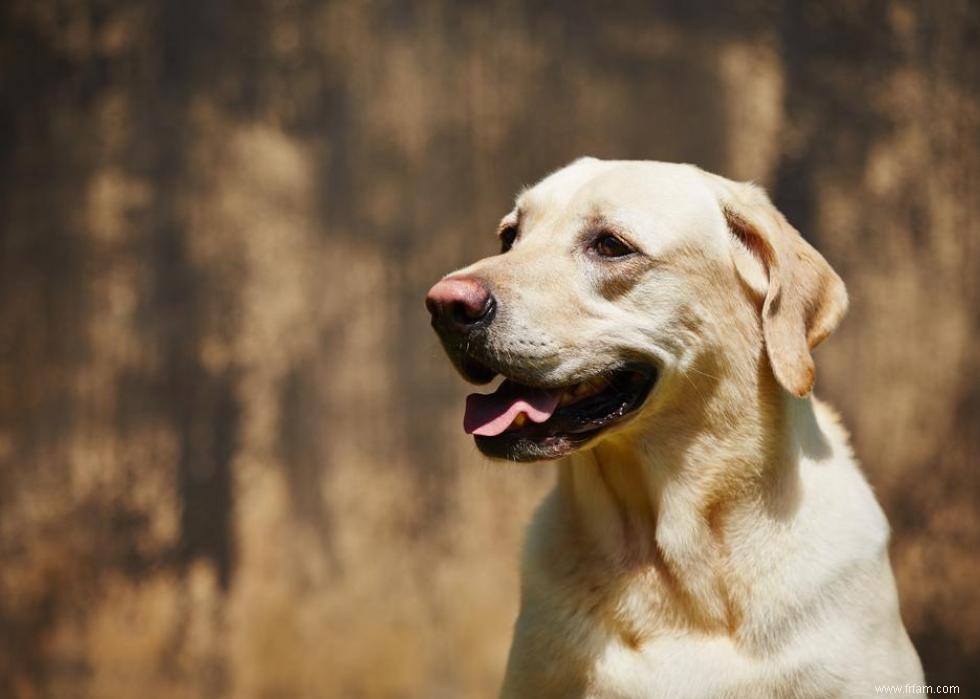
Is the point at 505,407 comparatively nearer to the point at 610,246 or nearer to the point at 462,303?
the point at 462,303

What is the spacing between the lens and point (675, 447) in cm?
286

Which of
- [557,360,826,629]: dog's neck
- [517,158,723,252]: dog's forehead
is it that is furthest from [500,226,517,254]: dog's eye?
[557,360,826,629]: dog's neck

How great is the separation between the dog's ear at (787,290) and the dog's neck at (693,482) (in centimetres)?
12

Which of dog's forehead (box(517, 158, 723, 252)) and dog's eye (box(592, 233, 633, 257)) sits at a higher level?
dog's forehead (box(517, 158, 723, 252))

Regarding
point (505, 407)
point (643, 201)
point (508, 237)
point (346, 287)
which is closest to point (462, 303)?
point (505, 407)

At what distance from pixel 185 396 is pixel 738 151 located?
2.76 m

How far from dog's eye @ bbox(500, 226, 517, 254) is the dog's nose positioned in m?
0.62

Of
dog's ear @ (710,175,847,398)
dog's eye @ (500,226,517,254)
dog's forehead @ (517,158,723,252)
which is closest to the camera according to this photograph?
dog's ear @ (710,175,847,398)

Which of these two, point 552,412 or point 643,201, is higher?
point 643,201

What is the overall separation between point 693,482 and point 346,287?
2.72 m

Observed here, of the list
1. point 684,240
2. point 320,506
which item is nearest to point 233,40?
point 320,506

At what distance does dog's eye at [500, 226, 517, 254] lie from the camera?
3.26 m

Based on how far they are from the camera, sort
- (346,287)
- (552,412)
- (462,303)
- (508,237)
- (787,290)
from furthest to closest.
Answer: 1. (346,287)
2. (508,237)
3. (787,290)
4. (552,412)
5. (462,303)

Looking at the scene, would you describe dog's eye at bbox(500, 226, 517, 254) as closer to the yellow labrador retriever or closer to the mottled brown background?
the yellow labrador retriever
